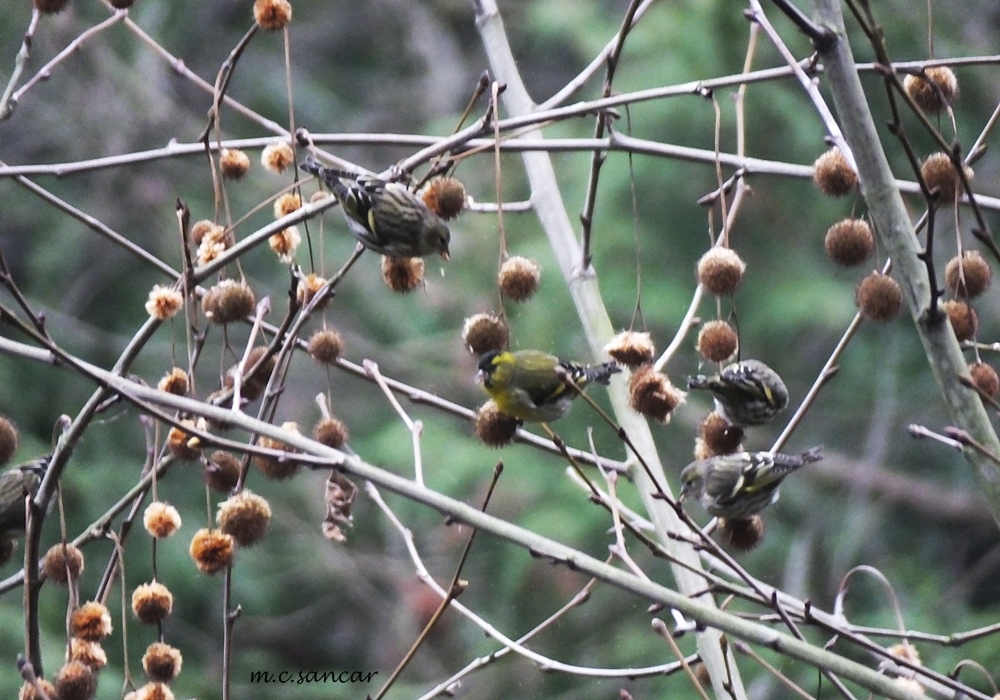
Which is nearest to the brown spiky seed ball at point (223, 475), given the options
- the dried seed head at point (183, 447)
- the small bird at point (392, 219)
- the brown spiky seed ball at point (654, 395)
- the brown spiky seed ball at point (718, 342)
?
the dried seed head at point (183, 447)

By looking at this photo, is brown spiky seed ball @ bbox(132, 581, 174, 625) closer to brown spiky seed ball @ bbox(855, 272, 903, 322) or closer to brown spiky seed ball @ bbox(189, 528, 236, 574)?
brown spiky seed ball @ bbox(189, 528, 236, 574)

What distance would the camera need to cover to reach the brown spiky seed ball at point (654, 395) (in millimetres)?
1646

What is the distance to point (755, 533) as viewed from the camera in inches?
66.8

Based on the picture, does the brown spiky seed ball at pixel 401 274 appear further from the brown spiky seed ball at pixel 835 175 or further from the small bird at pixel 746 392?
the brown spiky seed ball at pixel 835 175

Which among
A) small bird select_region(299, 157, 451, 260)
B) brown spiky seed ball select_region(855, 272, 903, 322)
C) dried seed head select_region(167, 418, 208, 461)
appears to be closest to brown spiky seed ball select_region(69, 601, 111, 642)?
dried seed head select_region(167, 418, 208, 461)

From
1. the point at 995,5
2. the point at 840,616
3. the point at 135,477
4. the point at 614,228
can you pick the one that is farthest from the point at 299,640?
the point at 840,616

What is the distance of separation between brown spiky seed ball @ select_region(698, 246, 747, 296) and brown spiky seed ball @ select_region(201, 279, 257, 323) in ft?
2.12

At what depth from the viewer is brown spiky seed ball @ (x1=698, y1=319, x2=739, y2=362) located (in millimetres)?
1653

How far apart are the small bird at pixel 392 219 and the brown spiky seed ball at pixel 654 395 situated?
35cm

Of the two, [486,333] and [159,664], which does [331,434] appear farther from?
[159,664]

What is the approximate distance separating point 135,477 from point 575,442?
2.10 metres

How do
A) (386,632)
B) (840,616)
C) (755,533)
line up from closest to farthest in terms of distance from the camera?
(840,616) < (755,533) < (386,632)

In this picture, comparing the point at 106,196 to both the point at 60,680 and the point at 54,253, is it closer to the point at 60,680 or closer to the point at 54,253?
the point at 54,253

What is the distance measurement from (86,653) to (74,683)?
83 millimetres
